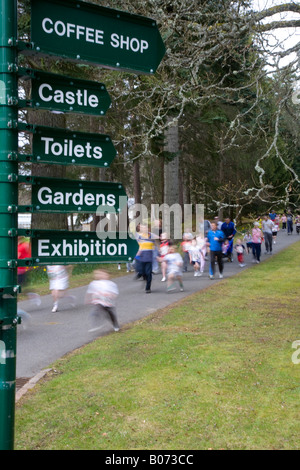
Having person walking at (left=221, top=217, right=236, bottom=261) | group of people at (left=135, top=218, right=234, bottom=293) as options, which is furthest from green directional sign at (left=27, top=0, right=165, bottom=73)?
person walking at (left=221, top=217, right=236, bottom=261)

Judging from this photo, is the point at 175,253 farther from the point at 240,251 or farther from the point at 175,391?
the point at 175,391

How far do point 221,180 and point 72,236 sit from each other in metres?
29.3

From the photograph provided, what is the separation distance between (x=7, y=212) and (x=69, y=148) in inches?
23.8

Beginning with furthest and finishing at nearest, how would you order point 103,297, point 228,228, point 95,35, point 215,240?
point 228,228, point 215,240, point 103,297, point 95,35

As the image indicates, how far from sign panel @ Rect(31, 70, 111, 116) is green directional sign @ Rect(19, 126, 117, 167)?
6.2 inches

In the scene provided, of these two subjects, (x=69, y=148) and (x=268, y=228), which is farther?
(x=268, y=228)

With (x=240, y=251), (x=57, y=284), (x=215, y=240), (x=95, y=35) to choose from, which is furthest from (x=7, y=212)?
(x=240, y=251)

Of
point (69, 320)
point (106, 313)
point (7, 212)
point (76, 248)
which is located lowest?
point (69, 320)

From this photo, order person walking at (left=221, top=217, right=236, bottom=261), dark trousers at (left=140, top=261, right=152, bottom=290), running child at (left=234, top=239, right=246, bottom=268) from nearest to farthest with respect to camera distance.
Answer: dark trousers at (left=140, top=261, right=152, bottom=290) < person walking at (left=221, top=217, right=236, bottom=261) < running child at (left=234, top=239, right=246, bottom=268)

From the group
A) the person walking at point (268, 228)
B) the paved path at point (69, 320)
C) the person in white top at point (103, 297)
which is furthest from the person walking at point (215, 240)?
the person in white top at point (103, 297)

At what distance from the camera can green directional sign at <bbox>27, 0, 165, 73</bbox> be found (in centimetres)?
310

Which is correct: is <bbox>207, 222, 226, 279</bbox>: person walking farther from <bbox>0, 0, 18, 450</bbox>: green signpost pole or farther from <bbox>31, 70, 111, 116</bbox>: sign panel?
<bbox>0, 0, 18, 450</bbox>: green signpost pole

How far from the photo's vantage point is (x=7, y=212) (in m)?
2.86

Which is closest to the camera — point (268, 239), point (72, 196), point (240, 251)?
point (72, 196)
